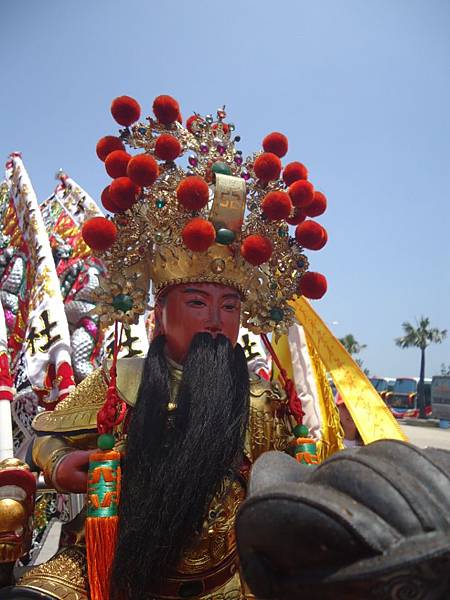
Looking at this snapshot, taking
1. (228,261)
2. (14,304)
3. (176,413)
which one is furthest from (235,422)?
(14,304)

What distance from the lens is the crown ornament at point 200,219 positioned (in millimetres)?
2256

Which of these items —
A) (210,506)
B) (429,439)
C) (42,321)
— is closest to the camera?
(210,506)

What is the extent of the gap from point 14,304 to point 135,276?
9.01 feet

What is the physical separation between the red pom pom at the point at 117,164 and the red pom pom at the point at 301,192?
2.35ft

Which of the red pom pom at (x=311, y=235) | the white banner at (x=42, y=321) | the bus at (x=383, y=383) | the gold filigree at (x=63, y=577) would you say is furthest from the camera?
the bus at (x=383, y=383)

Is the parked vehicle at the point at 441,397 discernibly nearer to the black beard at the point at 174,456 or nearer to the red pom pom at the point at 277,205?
the red pom pom at the point at 277,205

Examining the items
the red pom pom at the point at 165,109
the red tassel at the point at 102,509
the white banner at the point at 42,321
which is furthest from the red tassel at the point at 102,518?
the white banner at the point at 42,321

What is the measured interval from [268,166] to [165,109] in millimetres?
523

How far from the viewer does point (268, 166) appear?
2.35 meters

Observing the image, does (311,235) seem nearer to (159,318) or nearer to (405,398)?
(159,318)

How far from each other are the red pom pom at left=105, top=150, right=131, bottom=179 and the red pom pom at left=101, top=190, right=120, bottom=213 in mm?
89

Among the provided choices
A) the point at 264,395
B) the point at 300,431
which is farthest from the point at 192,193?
the point at 300,431

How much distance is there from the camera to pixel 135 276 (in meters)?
2.40

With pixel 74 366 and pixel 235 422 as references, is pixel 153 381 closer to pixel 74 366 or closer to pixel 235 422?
pixel 235 422
